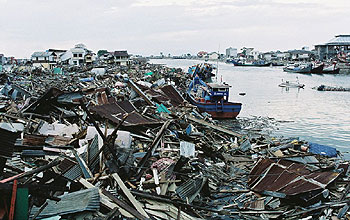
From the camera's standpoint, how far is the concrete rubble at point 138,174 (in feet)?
19.0

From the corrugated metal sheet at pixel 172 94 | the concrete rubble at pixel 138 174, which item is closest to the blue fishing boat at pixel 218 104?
the corrugated metal sheet at pixel 172 94

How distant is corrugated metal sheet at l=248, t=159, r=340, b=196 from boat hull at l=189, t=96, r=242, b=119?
1274cm

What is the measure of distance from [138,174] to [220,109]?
1576cm

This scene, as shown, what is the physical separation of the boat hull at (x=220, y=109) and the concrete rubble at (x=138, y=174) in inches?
384

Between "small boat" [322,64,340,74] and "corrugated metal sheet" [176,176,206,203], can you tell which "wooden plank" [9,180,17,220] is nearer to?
"corrugated metal sheet" [176,176,206,203]

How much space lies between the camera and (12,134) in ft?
18.1

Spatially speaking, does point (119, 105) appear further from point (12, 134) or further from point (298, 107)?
point (298, 107)

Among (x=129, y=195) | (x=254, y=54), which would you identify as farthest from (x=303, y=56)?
(x=129, y=195)

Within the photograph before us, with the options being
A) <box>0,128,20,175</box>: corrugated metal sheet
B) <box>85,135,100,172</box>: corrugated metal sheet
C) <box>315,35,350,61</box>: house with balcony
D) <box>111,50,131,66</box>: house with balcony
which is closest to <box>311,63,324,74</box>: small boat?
<box>315,35,350,61</box>: house with balcony

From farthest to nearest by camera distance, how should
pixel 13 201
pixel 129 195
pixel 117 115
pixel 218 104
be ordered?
pixel 218 104, pixel 117 115, pixel 129 195, pixel 13 201

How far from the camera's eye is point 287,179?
882 centimetres

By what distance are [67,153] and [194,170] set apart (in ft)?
11.9

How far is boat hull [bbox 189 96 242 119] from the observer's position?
907 inches

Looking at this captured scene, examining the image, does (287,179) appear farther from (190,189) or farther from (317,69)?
(317,69)
